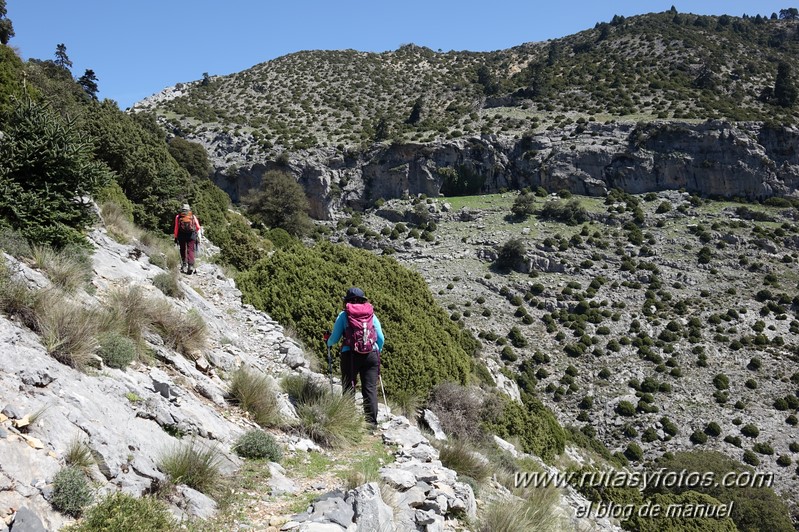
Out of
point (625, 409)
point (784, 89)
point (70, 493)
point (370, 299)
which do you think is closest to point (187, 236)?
point (370, 299)

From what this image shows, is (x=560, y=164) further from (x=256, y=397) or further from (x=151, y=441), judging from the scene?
(x=151, y=441)

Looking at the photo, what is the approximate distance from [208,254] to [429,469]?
12.1m

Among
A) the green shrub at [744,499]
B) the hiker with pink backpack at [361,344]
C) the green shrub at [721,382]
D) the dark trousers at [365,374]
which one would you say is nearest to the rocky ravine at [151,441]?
the dark trousers at [365,374]

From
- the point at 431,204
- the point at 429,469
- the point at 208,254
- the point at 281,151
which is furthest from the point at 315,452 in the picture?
the point at 281,151

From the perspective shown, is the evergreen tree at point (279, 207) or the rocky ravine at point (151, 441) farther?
the evergreen tree at point (279, 207)

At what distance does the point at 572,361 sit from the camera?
31.3m

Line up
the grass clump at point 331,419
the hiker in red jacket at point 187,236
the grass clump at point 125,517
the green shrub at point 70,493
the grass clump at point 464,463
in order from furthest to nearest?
the hiker in red jacket at point 187,236
the grass clump at point 464,463
the grass clump at point 331,419
the green shrub at point 70,493
the grass clump at point 125,517

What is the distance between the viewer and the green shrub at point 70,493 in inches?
108

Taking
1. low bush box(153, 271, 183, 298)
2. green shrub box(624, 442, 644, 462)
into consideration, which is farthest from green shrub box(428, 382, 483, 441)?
green shrub box(624, 442, 644, 462)

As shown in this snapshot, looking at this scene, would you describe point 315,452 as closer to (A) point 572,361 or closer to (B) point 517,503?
(B) point 517,503

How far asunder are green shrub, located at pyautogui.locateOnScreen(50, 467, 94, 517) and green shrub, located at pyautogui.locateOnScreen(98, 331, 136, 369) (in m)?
1.93

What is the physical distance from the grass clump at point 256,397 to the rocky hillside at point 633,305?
525 inches

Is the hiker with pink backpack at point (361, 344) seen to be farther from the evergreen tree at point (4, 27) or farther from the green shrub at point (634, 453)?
the evergreen tree at point (4, 27)

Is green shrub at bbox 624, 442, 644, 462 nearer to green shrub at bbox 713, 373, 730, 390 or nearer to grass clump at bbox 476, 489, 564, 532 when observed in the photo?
green shrub at bbox 713, 373, 730, 390
